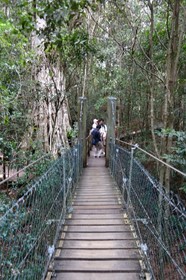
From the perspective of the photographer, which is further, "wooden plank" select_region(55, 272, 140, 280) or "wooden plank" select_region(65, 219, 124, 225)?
"wooden plank" select_region(65, 219, 124, 225)

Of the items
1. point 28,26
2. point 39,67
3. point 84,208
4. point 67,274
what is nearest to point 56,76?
point 39,67

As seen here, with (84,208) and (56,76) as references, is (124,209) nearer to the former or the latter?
(84,208)

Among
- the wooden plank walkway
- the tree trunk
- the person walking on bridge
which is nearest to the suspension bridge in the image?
the wooden plank walkway

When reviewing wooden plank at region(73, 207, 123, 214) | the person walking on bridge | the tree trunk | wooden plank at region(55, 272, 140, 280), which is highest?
the tree trunk

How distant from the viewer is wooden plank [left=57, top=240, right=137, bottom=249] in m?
2.83

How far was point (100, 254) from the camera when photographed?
2674mm

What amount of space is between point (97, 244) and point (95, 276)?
1.93ft

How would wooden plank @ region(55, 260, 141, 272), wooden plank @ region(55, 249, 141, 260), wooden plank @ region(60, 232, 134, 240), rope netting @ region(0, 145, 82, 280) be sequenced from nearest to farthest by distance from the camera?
rope netting @ region(0, 145, 82, 280) < wooden plank @ region(55, 260, 141, 272) < wooden plank @ region(55, 249, 141, 260) < wooden plank @ region(60, 232, 134, 240)

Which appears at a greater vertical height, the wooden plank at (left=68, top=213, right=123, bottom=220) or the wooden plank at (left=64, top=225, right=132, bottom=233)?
the wooden plank at (left=68, top=213, right=123, bottom=220)

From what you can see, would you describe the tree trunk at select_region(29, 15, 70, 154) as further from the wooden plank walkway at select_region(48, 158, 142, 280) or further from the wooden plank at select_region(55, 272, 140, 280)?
the wooden plank at select_region(55, 272, 140, 280)

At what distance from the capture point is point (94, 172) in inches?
268

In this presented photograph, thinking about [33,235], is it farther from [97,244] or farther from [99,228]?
[99,228]

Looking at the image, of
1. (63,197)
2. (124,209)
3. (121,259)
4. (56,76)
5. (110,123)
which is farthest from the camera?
(110,123)

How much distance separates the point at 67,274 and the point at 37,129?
13.7 ft
